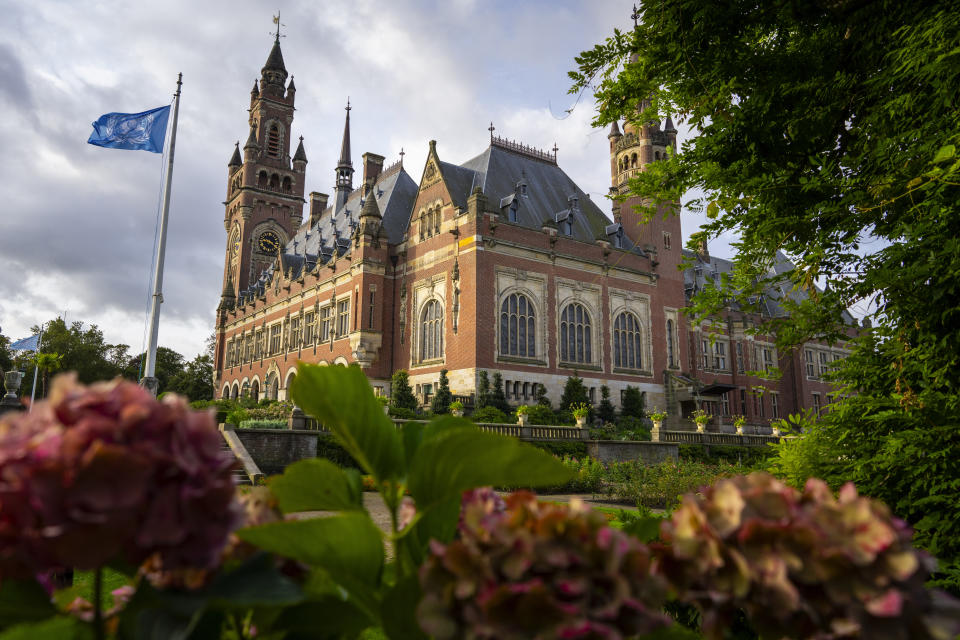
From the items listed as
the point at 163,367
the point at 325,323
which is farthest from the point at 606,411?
the point at 163,367

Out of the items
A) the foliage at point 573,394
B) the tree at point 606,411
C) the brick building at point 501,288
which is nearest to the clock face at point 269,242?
the brick building at point 501,288

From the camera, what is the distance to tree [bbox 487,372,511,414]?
2743 centimetres

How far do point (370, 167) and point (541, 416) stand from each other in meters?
26.2

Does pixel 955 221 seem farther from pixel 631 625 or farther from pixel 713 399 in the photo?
pixel 713 399

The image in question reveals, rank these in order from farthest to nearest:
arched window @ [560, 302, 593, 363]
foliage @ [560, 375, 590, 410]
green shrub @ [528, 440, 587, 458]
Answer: arched window @ [560, 302, 593, 363]
foliage @ [560, 375, 590, 410]
green shrub @ [528, 440, 587, 458]

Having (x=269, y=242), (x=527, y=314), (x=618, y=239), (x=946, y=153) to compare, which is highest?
(x=269, y=242)

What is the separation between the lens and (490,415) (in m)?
24.9

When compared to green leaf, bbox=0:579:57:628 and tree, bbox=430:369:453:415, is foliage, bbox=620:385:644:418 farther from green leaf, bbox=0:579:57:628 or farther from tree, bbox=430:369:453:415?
green leaf, bbox=0:579:57:628

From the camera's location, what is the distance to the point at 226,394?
53.6 metres

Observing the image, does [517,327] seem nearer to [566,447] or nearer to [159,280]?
[566,447]

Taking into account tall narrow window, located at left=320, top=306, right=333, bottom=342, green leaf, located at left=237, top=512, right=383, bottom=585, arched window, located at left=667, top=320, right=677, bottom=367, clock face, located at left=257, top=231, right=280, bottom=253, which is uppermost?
clock face, located at left=257, top=231, right=280, bottom=253

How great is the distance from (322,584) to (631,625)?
0.55 meters

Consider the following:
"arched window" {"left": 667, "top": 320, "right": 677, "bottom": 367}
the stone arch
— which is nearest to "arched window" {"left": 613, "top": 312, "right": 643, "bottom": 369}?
"arched window" {"left": 667, "top": 320, "right": 677, "bottom": 367}

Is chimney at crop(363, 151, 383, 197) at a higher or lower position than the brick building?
higher
